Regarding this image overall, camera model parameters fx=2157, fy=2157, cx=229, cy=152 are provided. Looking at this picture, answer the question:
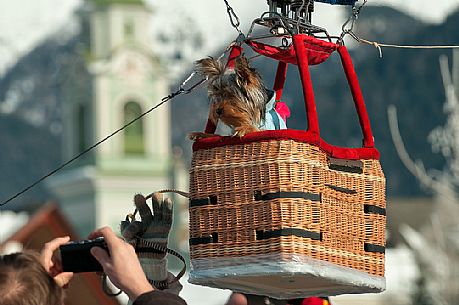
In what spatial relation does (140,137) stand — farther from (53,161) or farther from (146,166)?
(53,161)

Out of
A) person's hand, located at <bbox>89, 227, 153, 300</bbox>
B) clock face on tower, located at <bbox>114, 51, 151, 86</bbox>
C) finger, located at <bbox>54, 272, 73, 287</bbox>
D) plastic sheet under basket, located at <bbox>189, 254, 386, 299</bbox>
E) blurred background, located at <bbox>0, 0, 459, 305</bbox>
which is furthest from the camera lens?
clock face on tower, located at <bbox>114, 51, 151, 86</bbox>

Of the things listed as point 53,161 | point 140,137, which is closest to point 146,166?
point 140,137

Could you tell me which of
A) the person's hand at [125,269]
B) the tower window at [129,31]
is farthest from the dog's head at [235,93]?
the tower window at [129,31]

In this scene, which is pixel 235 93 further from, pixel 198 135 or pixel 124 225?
pixel 124 225

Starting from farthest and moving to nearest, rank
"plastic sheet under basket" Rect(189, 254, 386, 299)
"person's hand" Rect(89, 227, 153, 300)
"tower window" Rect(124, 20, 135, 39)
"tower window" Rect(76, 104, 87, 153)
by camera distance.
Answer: "tower window" Rect(124, 20, 135, 39), "tower window" Rect(76, 104, 87, 153), "plastic sheet under basket" Rect(189, 254, 386, 299), "person's hand" Rect(89, 227, 153, 300)

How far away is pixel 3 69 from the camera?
158875mm

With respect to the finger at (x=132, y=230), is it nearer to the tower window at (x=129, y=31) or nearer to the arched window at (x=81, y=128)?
the arched window at (x=81, y=128)

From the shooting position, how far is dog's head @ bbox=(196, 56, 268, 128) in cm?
566

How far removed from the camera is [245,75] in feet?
18.7

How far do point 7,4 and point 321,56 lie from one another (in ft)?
515

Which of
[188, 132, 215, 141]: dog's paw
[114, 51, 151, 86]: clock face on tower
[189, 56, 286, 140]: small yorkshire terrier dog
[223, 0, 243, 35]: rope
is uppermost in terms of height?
[114, 51, 151, 86]: clock face on tower

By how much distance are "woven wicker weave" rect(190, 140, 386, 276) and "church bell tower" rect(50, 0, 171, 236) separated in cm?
6355

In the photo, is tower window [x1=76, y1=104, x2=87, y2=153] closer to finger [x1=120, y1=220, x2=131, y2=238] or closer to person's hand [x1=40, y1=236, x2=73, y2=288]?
finger [x1=120, y1=220, x2=131, y2=238]

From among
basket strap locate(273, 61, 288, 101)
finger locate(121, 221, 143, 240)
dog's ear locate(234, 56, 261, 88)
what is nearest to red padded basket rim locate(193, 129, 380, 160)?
dog's ear locate(234, 56, 261, 88)
